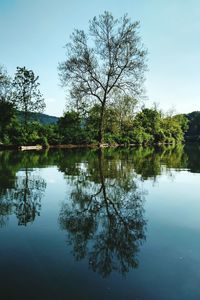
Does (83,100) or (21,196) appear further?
(83,100)

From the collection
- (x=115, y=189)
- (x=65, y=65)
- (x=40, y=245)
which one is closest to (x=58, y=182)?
(x=115, y=189)

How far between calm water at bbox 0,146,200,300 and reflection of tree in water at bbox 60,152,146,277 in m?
0.01

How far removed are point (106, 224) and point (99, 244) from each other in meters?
1.03

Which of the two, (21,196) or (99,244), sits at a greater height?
(21,196)

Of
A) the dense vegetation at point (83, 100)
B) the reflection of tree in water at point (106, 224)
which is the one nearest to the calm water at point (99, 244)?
the reflection of tree in water at point (106, 224)

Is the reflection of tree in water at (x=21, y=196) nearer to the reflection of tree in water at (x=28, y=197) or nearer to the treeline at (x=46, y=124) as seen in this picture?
the reflection of tree in water at (x=28, y=197)

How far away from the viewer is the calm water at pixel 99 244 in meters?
3.39

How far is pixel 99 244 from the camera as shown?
467cm

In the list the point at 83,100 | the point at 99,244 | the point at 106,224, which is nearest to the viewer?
the point at 99,244

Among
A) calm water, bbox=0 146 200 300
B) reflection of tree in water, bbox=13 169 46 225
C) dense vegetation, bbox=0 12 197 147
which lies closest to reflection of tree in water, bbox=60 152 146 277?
calm water, bbox=0 146 200 300

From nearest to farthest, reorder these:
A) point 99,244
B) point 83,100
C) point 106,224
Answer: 1. point 99,244
2. point 106,224
3. point 83,100

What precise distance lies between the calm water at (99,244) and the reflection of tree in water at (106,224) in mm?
14

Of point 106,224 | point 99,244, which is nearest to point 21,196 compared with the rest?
point 106,224

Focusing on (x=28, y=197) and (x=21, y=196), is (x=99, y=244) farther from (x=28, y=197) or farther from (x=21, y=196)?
(x=21, y=196)
